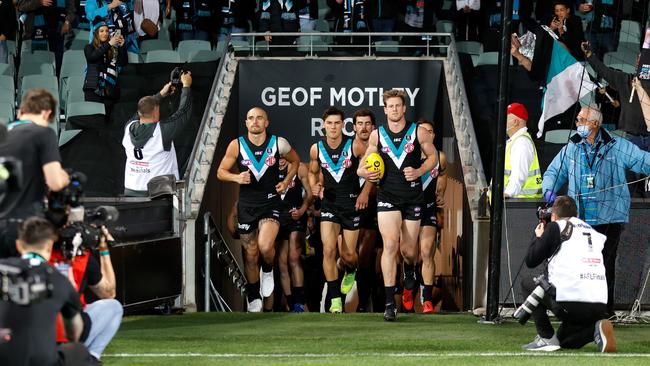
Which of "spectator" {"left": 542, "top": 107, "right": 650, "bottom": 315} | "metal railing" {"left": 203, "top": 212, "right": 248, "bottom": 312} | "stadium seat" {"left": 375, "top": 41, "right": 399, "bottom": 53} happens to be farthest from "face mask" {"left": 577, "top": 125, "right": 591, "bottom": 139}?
"stadium seat" {"left": 375, "top": 41, "right": 399, "bottom": 53}

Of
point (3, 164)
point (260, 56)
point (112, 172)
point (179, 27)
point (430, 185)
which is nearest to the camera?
point (3, 164)

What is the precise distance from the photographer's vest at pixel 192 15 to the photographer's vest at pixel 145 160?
7332 mm

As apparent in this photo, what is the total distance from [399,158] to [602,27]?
8474 mm

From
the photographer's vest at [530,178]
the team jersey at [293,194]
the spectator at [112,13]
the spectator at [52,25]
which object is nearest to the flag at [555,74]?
the photographer's vest at [530,178]

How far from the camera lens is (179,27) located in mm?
23109

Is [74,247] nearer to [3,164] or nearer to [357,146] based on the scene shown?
[3,164]

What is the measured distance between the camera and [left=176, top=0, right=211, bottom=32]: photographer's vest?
22.7 metres

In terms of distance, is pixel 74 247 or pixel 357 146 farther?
pixel 357 146

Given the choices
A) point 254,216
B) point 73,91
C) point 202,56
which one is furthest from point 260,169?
point 202,56

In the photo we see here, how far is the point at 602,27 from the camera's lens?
22094 mm

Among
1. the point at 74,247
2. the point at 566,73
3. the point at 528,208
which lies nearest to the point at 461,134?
the point at 566,73

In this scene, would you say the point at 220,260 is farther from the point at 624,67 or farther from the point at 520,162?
the point at 624,67

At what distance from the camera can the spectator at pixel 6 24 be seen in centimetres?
2181

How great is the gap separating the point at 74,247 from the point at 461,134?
10.2 metres
